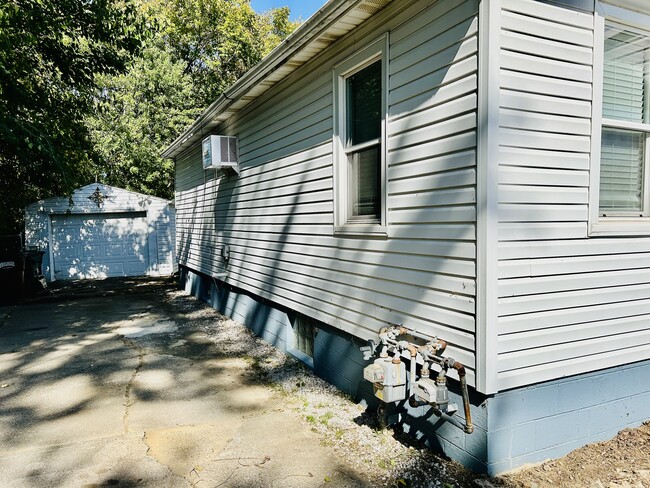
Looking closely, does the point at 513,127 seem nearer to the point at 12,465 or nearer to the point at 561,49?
the point at 561,49

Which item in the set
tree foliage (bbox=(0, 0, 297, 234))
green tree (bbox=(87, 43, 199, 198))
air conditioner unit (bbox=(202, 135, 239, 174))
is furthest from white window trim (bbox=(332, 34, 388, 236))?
green tree (bbox=(87, 43, 199, 198))

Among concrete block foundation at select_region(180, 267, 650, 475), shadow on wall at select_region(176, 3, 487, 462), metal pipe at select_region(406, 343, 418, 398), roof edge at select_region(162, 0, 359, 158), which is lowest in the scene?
concrete block foundation at select_region(180, 267, 650, 475)

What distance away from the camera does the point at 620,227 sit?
303 cm

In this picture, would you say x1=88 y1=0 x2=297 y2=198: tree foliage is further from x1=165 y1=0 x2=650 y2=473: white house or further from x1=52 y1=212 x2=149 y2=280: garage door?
x1=165 y1=0 x2=650 y2=473: white house

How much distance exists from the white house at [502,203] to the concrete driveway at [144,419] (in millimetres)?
991

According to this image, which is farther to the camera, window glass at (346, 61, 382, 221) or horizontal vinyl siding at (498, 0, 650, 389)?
window glass at (346, 61, 382, 221)

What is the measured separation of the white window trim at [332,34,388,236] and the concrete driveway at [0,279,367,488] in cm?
180

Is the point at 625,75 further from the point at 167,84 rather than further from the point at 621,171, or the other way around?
the point at 167,84

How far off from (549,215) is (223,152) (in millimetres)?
5449

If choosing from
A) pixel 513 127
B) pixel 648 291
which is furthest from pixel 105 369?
pixel 648 291

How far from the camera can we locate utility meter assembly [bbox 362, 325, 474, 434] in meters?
2.81

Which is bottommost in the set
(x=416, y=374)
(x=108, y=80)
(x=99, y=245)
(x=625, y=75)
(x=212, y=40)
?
(x=416, y=374)

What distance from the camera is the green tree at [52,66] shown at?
7180 mm

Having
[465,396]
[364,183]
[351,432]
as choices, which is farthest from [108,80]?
[465,396]
